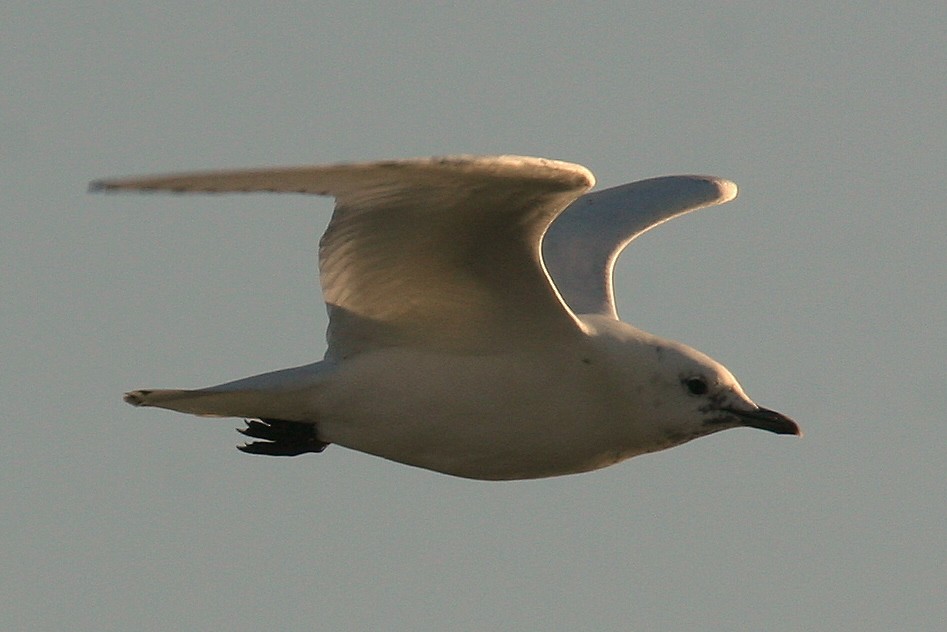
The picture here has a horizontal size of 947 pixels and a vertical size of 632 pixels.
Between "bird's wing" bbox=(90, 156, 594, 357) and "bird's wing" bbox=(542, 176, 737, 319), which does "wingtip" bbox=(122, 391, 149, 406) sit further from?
"bird's wing" bbox=(542, 176, 737, 319)

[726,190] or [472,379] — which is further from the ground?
[726,190]

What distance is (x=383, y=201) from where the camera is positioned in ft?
33.4

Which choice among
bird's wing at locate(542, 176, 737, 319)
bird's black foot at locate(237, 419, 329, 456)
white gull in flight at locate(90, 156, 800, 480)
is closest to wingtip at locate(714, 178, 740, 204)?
bird's wing at locate(542, 176, 737, 319)

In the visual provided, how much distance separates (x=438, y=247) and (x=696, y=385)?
6.58ft

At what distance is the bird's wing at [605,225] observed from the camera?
1373 centimetres

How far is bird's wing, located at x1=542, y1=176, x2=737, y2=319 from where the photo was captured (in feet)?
45.0

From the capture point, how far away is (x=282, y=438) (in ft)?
40.3

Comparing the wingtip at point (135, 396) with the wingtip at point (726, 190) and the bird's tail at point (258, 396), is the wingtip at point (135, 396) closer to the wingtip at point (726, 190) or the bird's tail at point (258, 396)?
the bird's tail at point (258, 396)

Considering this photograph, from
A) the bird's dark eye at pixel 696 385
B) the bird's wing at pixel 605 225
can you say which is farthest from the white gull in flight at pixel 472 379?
the bird's wing at pixel 605 225

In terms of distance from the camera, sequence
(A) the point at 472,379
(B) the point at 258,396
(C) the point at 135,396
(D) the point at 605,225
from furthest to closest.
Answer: (D) the point at 605,225, (C) the point at 135,396, (B) the point at 258,396, (A) the point at 472,379

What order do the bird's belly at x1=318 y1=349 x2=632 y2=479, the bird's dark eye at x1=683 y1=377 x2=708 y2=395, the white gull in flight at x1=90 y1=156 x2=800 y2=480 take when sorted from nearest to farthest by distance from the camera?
the white gull in flight at x1=90 y1=156 x2=800 y2=480
the bird's belly at x1=318 y1=349 x2=632 y2=479
the bird's dark eye at x1=683 y1=377 x2=708 y2=395

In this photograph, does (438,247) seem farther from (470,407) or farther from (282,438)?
(282,438)

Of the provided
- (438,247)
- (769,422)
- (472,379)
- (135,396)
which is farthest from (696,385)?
(135,396)

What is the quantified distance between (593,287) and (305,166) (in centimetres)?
524
